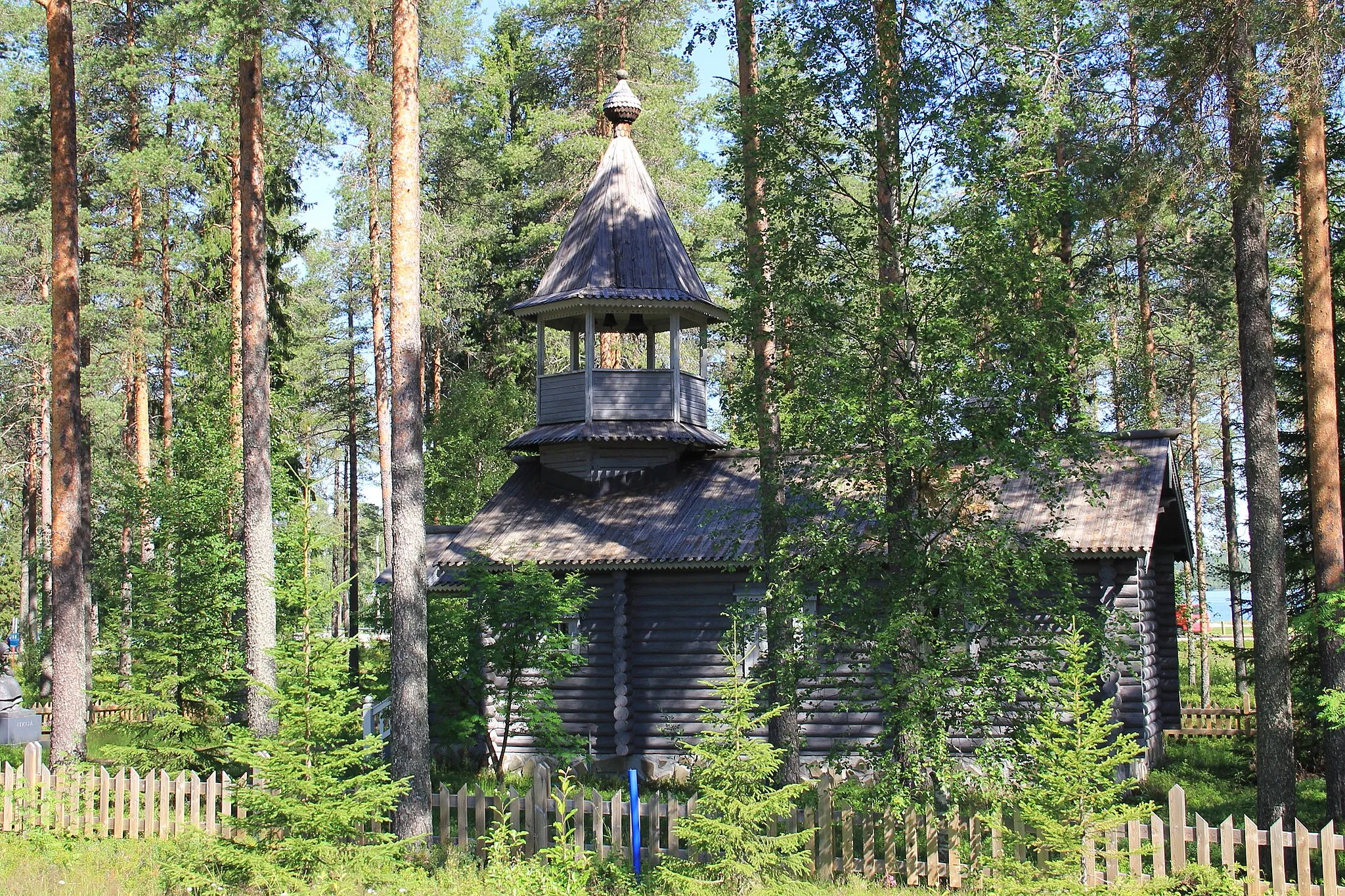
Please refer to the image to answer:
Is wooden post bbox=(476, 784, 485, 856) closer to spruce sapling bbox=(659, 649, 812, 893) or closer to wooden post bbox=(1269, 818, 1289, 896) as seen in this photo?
spruce sapling bbox=(659, 649, 812, 893)

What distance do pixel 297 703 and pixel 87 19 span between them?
71.8ft

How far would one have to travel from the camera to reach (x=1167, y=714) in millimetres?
20016

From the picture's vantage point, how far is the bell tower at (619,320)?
65.1 ft

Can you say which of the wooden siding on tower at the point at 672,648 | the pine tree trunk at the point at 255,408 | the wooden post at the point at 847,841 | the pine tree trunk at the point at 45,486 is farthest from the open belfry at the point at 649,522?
the pine tree trunk at the point at 45,486

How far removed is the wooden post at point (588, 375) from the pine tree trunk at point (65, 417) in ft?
26.1

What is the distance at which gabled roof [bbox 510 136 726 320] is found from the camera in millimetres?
19875

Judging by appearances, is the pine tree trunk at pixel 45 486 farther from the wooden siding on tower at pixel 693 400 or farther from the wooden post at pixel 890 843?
the wooden post at pixel 890 843

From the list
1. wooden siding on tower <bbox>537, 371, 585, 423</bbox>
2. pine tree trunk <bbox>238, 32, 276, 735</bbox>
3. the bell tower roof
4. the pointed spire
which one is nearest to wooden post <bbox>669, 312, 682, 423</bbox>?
the bell tower roof

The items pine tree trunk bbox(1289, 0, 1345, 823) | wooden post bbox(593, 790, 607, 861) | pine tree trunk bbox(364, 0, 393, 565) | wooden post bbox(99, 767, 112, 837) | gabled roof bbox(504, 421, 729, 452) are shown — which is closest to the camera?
wooden post bbox(593, 790, 607, 861)

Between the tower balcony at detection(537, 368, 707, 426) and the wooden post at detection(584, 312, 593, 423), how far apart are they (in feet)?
0.04

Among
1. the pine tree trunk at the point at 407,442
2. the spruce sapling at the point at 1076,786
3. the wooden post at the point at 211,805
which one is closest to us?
the spruce sapling at the point at 1076,786

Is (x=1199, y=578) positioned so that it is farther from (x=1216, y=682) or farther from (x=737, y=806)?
(x=737, y=806)

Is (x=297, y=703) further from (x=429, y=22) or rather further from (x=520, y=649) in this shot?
(x=429, y=22)

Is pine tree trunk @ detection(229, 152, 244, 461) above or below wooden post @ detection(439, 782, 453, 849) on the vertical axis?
above
